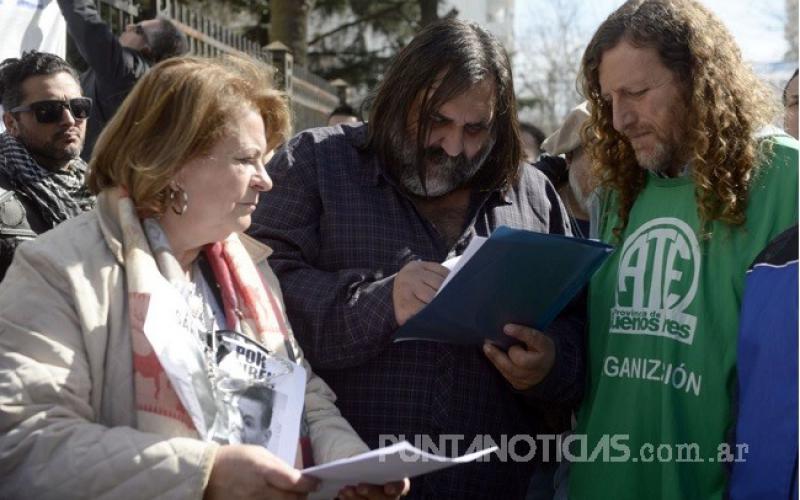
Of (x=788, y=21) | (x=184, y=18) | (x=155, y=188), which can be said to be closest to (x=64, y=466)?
(x=155, y=188)

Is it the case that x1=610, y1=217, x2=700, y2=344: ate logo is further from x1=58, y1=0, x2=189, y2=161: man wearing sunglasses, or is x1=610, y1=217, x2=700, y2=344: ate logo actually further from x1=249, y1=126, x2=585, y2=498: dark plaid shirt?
x1=58, y1=0, x2=189, y2=161: man wearing sunglasses

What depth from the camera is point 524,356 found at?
3109mm

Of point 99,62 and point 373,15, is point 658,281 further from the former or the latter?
point 373,15

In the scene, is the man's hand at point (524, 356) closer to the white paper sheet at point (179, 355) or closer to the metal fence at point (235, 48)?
the white paper sheet at point (179, 355)

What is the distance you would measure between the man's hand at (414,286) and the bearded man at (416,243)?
28 millimetres

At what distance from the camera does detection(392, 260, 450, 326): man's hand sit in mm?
2979

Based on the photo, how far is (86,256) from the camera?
2484 millimetres

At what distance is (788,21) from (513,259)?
20.7m

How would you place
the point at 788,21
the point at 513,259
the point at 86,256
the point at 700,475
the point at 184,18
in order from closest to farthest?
the point at 86,256 < the point at 513,259 < the point at 700,475 < the point at 184,18 < the point at 788,21

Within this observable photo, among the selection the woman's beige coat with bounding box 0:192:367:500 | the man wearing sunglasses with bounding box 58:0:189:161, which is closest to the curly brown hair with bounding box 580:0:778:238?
the woman's beige coat with bounding box 0:192:367:500

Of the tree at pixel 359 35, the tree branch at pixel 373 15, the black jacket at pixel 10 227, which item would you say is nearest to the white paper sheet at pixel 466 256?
the black jacket at pixel 10 227

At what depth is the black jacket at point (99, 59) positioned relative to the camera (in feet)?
18.1

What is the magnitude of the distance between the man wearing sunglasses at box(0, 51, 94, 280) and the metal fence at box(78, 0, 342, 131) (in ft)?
2.41

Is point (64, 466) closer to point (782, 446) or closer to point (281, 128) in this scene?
point (281, 128)
